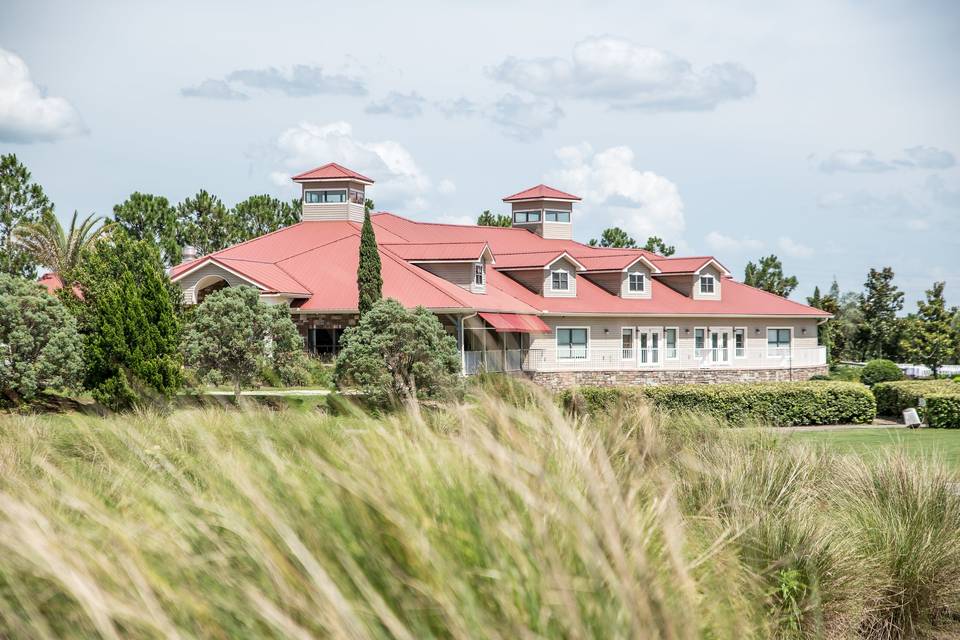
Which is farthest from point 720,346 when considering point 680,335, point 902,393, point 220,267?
point 220,267

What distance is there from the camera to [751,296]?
4391cm

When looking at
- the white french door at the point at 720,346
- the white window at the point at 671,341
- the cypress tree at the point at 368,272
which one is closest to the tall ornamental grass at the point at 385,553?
the cypress tree at the point at 368,272

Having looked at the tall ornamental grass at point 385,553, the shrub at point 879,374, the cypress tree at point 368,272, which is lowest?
the tall ornamental grass at point 385,553

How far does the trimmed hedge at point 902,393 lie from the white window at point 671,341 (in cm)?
1336

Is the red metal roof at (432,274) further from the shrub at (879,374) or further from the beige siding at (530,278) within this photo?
the shrub at (879,374)

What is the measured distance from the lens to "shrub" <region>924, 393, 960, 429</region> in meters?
22.3

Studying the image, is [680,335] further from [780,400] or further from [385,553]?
[385,553]

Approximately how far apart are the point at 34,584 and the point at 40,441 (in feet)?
15.2

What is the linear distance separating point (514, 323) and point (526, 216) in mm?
13907

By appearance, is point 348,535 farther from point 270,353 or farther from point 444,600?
point 270,353

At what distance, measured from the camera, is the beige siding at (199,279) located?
33.1m

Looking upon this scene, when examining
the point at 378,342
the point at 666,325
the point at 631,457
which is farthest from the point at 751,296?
the point at 631,457

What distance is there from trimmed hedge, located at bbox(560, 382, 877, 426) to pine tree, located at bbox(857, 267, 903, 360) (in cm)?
2827

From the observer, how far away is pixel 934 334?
143 feet
